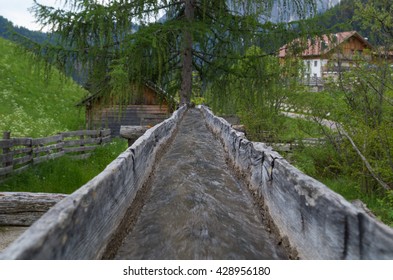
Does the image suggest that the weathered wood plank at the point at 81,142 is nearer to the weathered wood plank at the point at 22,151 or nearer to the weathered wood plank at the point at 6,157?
the weathered wood plank at the point at 22,151

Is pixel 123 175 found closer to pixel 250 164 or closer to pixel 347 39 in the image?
pixel 250 164

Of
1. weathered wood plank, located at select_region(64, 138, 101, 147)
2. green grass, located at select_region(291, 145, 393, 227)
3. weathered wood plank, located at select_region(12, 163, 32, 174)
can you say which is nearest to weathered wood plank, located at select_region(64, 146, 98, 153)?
weathered wood plank, located at select_region(64, 138, 101, 147)

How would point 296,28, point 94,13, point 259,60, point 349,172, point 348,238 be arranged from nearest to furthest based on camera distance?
point 348,238, point 349,172, point 94,13, point 296,28, point 259,60

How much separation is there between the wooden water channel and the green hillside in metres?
17.9

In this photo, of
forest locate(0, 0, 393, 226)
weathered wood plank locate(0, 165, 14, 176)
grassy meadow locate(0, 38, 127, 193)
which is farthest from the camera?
grassy meadow locate(0, 38, 127, 193)

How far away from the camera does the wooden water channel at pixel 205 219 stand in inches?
59.4

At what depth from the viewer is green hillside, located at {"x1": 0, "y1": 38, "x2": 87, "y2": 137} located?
72.1 ft

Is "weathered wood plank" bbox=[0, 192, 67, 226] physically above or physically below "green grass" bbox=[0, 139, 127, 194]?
above

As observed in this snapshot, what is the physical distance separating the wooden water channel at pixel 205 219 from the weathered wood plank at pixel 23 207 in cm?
200

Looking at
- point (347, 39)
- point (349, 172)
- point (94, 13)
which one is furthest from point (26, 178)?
point (347, 39)

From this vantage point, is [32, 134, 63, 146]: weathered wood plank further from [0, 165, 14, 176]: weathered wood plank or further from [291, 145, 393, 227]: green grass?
[291, 145, 393, 227]: green grass

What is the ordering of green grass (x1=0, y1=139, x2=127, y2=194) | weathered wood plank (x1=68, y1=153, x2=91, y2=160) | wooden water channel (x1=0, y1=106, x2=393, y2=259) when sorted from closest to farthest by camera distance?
wooden water channel (x1=0, y1=106, x2=393, y2=259)
green grass (x1=0, y1=139, x2=127, y2=194)
weathered wood plank (x1=68, y1=153, x2=91, y2=160)

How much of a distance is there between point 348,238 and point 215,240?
2.60ft

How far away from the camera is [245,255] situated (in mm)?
2055
